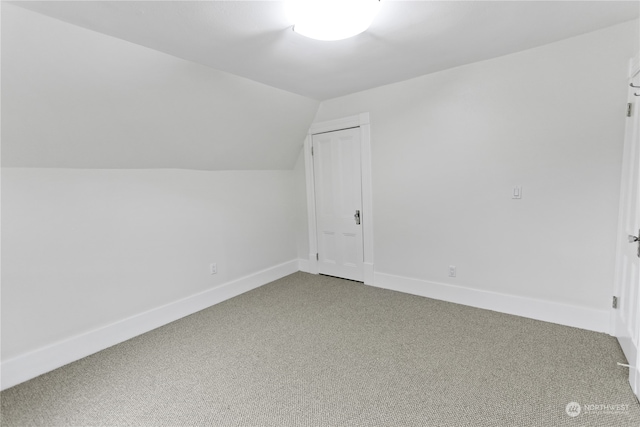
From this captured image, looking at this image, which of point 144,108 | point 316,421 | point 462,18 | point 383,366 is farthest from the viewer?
point 144,108

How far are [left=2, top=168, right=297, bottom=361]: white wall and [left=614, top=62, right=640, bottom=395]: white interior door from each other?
3.51 metres

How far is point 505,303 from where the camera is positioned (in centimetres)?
298

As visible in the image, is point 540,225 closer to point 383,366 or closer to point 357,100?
point 383,366

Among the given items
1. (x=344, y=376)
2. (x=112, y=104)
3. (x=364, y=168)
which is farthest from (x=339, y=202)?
(x=112, y=104)

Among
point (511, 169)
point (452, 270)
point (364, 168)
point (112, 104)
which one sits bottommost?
point (452, 270)

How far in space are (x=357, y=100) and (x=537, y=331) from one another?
2.94 meters

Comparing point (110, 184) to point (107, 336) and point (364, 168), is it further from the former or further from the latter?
point (364, 168)

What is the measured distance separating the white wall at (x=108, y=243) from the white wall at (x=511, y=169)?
1916 millimetres

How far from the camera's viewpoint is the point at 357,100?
371cm

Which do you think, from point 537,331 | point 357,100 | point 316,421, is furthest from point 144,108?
point 537,331

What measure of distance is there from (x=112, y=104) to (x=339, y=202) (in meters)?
2.62

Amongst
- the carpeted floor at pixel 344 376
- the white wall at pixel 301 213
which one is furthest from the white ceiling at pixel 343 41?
the carpeted floor at pixel 344 376

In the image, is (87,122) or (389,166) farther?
(389,166)

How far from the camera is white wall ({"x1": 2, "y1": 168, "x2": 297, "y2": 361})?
2209 millimetres
